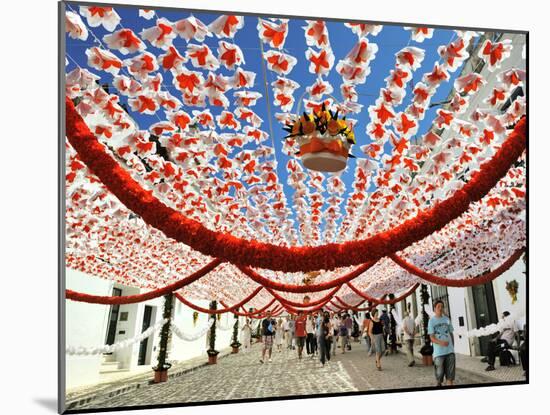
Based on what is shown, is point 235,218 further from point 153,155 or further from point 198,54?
point 198,54

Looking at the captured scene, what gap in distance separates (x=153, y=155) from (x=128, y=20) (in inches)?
28.0

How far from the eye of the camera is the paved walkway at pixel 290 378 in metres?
Answer: 3.18

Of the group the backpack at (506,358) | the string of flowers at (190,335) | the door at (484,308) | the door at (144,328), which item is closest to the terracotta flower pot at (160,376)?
the door at (144,328)

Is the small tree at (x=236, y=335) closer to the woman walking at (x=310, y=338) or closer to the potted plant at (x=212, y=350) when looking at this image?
the potted plant at (x=212, y=350)

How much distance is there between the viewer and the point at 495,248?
374 centimetres

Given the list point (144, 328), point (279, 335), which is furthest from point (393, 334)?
point (144, 328)

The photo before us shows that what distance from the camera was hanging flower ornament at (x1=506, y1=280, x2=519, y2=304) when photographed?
361 cm

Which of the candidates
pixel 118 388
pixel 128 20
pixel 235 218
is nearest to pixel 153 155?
pixel 128 20

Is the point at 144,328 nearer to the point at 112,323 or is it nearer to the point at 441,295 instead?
the point at 112,323

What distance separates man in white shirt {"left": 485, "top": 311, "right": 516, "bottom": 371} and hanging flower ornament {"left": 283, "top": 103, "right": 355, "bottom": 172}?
82.8 inches

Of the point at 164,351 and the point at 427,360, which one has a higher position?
the point at 164,351

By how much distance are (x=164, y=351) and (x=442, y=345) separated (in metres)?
2.02

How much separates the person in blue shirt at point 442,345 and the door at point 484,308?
0.73 ft

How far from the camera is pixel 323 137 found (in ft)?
7.68
